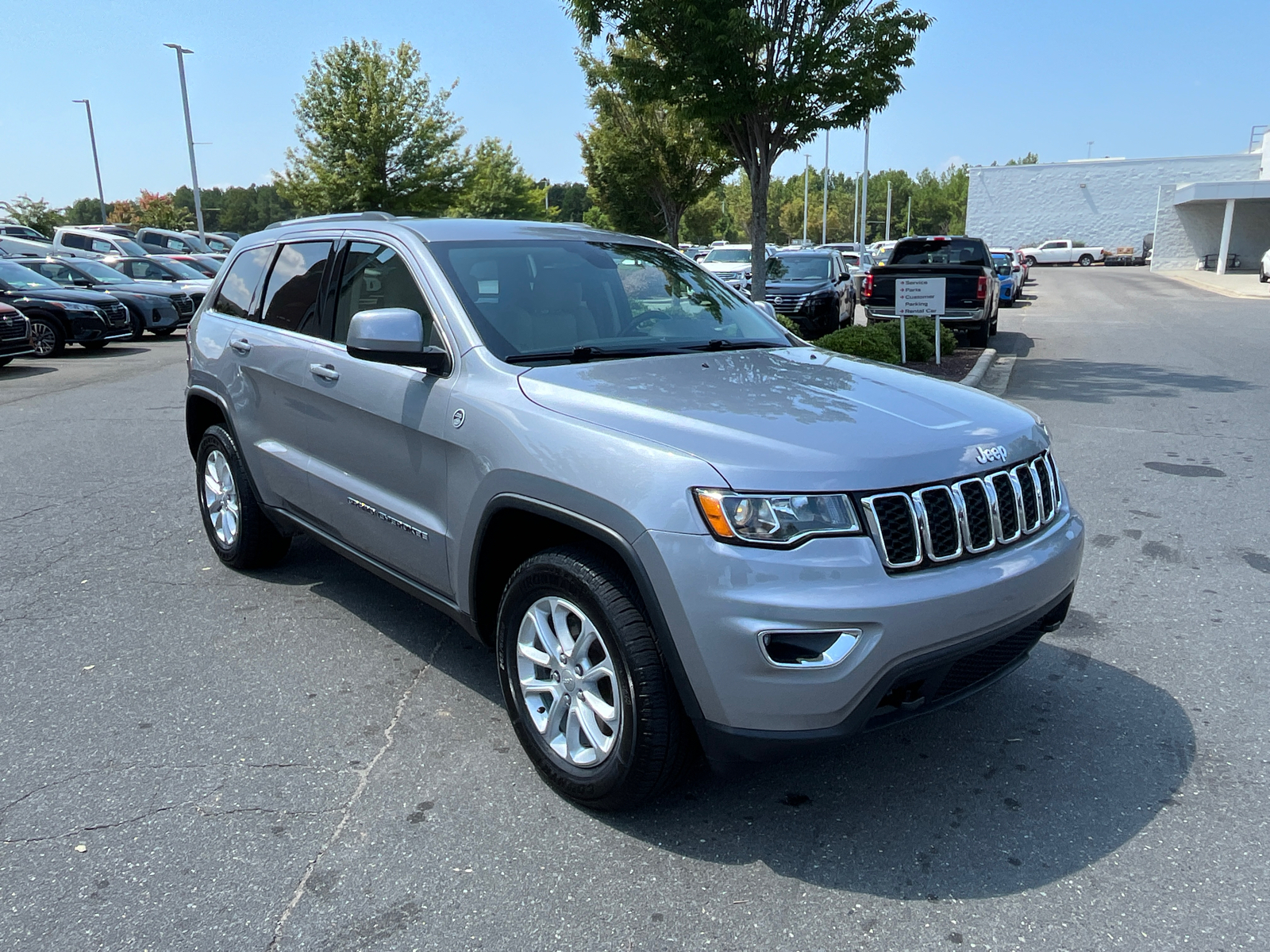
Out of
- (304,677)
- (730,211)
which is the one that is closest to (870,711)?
(304,677)

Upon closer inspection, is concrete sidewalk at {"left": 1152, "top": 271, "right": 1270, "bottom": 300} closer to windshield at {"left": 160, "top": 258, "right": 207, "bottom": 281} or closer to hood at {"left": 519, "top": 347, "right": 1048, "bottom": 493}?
windshield at {"left": 160, "top": 258, "right": 207, "bottom": 281}

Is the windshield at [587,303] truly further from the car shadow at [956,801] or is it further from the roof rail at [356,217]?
the car shadow at [956,801]

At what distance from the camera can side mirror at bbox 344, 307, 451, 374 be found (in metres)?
3.45

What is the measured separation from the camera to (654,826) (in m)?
3.09

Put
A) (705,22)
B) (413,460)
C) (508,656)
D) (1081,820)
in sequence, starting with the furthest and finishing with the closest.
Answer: (705,22), (413,460), (508,656), (1081,820)

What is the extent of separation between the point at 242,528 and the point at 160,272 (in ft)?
66.2

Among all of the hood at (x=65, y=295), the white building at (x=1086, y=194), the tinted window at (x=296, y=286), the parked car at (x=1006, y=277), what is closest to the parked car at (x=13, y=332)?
the hood at (x=65, y=295)

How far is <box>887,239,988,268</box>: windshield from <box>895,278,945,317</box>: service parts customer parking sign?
196 inches

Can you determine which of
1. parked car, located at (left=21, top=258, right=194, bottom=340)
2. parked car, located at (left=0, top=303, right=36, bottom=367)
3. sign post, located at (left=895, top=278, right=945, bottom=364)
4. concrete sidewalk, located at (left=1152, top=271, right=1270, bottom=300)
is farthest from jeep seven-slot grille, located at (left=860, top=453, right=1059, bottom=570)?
concrete sidewalk, located at (left=1152, top=271, right=1270, bottom=300)

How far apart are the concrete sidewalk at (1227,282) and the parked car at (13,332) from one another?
3070 centimetres

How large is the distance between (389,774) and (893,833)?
5.43 feet

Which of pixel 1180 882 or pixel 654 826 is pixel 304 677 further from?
pixel 1180 882

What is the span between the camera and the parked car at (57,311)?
16.7 metres

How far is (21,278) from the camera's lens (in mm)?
17281
